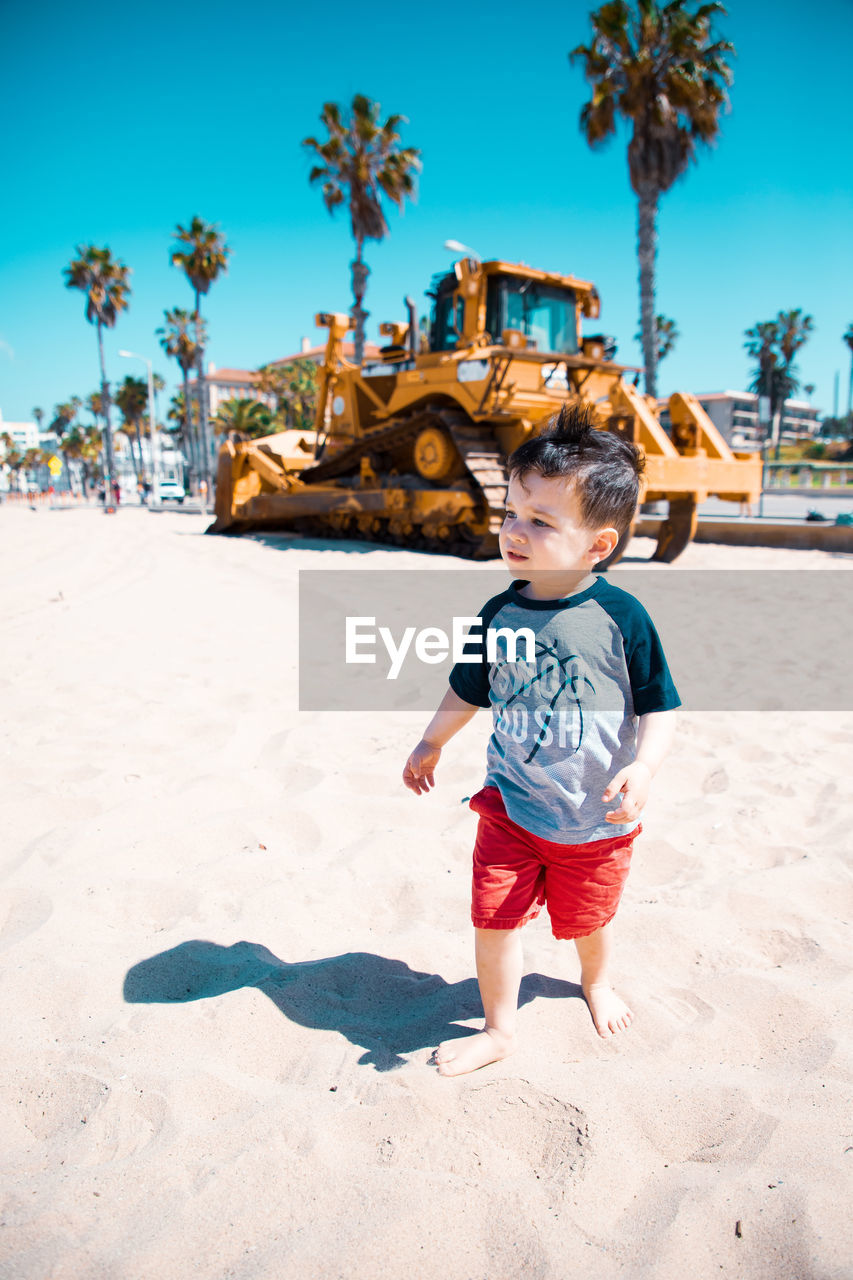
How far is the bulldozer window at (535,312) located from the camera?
32.9 feet

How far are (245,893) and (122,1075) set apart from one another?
2.45 feet

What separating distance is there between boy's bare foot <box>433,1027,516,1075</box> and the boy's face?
1037 mm

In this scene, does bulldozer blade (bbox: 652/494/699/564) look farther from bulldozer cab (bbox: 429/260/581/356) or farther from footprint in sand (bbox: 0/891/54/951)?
footprint in sand (bbox: 0/891/54/951)

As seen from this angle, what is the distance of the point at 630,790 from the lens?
162 centimetres

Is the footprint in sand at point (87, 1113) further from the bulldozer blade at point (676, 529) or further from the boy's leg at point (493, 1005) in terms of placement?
the bulldozer blade at point (676, 529)

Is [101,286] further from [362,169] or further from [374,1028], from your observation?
[374,1028]

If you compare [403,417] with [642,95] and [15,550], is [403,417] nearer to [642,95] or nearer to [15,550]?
[15,550]

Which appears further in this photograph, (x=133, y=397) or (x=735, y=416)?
(x=735, y=416)

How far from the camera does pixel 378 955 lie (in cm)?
217

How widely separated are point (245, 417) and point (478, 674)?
2086 inches

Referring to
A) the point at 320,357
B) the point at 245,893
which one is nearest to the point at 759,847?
the point at 245,893

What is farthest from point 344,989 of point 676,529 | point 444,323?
point 444,323

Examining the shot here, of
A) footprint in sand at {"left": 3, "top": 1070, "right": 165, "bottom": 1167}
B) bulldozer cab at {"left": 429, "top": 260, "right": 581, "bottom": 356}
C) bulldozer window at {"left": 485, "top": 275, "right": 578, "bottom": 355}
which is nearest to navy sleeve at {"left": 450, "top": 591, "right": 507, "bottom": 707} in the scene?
footprint in sand at {"left": 3, "top": 1070, "right": 165, "bottom": 1167}

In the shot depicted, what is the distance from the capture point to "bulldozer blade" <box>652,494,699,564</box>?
10.1 meters
